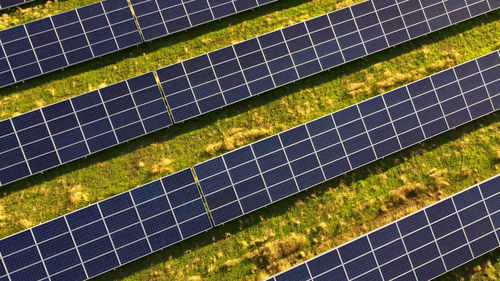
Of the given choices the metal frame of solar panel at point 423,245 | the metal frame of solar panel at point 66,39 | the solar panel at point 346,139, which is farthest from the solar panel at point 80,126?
the metal frame of solar panel at point 423,245

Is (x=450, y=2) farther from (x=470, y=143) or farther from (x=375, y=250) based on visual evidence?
(x=375, y=250)

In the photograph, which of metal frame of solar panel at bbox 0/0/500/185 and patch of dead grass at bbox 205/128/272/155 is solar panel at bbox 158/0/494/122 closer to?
metal frame of solar panel at bbox 0/0/500/185

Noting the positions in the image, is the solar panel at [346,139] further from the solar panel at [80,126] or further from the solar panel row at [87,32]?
the solar panel row at [87,32]

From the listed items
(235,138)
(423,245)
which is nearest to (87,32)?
(235,138)

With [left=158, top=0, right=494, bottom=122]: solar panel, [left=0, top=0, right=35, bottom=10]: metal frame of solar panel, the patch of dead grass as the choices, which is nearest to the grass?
the patch of dead grass

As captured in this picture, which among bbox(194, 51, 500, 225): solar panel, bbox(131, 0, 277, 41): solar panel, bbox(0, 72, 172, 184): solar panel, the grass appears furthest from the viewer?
bbox(131, 0, 277, 41): solar panel

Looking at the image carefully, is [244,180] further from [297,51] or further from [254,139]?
[297,51]

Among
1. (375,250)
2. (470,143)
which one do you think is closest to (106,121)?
(375,250)
